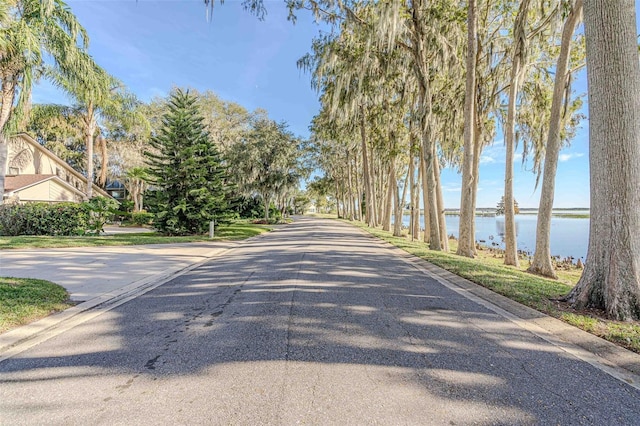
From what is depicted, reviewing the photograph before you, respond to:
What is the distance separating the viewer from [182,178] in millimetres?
16812

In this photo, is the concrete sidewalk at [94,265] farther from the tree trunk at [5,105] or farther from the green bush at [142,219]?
the green bush at [142,219]

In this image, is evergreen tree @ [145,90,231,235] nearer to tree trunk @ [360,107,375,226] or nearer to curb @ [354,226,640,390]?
tree trunk @ [360,107,375,226]

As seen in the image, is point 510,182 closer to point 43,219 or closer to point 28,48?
point 28,48

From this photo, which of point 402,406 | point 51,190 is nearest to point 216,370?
point 402,406

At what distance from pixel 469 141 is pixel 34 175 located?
29.8 meters

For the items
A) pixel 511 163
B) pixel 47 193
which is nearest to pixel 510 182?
pixel 511 163

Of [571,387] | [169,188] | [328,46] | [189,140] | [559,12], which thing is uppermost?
[328,46]

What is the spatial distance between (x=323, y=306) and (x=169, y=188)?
15055 mm

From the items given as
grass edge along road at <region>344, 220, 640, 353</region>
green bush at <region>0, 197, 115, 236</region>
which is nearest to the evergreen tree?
green bush at <region>0, 197, 115, 236</region>

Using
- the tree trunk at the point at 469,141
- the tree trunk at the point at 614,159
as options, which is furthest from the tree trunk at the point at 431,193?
the tree trunk at the point at 614,159

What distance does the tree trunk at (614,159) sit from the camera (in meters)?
4.26

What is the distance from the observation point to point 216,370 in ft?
9.35

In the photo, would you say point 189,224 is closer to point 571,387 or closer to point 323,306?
point 323,306

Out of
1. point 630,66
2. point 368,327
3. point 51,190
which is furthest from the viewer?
point 51,190
